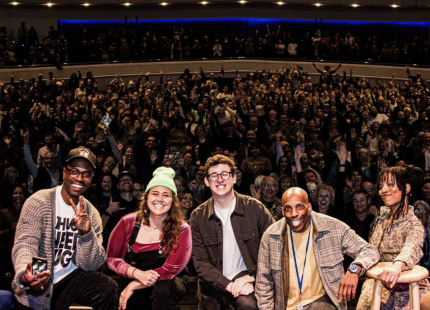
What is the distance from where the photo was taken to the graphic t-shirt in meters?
3.24

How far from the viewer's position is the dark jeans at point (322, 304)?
10.7 feet

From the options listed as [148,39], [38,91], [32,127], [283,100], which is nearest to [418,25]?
Answer: [148,39]

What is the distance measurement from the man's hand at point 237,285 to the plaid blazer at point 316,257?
9cm

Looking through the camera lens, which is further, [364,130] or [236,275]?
[364,130]

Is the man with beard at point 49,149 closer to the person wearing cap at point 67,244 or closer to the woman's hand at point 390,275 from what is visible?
the person wearing cap at point 67,244

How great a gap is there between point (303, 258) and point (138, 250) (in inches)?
41.6

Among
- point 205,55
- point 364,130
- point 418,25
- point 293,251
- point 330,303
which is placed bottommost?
point 330,303

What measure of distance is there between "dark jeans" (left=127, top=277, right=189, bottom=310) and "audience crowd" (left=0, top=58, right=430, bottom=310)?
743 mm

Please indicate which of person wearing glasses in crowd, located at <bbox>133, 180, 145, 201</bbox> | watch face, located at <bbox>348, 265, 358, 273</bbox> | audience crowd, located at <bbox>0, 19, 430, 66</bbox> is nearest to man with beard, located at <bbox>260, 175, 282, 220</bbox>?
person wearing glasses in crowd, located at <bbox>133, 180, 145, 201</bbox>

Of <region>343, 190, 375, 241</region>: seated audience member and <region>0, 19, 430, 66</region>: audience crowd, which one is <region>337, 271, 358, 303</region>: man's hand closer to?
<region>343, 190, 375, 241</region>: seated audience member

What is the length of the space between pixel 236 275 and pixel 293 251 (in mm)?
468

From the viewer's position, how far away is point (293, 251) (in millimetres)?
3354

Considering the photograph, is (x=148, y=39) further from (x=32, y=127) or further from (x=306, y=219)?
(x=306, y=219)

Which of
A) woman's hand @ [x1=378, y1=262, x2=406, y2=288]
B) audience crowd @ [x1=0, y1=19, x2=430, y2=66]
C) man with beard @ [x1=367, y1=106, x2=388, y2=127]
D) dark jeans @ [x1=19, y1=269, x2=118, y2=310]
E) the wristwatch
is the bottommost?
dark jeans @ [x1=19, y1=269, x2=118, y2=310]
